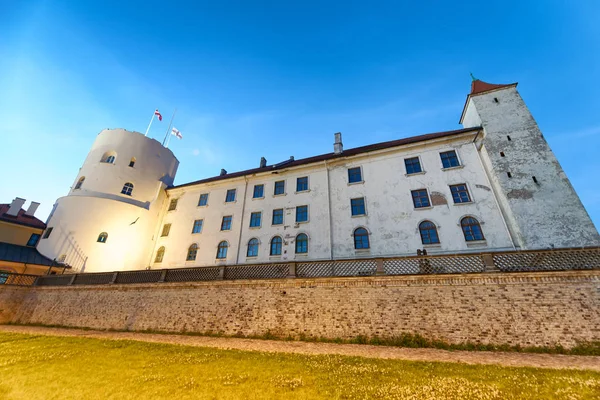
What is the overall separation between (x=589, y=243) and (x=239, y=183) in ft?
81.6

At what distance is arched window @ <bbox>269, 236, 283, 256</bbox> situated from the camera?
1994cm

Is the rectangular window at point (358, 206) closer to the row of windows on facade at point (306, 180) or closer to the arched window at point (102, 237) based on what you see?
the row of windows on facade at point (306, 180)

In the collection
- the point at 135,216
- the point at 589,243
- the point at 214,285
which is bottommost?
the point at 214,285

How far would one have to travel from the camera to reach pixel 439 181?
18062 mm

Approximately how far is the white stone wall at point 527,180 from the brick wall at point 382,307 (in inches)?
240

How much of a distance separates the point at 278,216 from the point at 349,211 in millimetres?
6179

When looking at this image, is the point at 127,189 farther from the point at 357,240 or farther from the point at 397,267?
→ the point at 397,267

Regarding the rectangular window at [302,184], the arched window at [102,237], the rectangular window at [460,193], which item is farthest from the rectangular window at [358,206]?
the arched window at [102,237]

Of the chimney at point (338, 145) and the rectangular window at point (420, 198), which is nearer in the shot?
the rectangular window at point (420, 198)

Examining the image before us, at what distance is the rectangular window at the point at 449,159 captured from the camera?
724 inches

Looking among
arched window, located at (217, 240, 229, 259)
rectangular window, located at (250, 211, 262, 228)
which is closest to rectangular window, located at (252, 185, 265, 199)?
rectangular window, located at (250, 211, 262, 228)

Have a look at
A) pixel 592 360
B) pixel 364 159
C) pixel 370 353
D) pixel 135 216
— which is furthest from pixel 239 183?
pixel 592 360

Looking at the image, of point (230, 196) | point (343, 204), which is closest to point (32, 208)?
point (230, 196)

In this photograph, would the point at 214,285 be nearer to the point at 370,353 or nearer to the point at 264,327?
A: the point at 264,327
